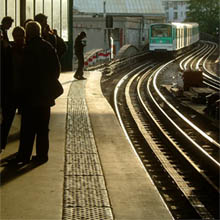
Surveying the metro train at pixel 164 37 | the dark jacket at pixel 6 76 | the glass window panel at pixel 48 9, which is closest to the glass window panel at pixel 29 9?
the glass window panel at pixel 48 9

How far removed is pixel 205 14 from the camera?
349 feet

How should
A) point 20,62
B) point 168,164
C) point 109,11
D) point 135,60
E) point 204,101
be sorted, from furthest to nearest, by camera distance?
point 109,11, point 135,60, point 204,101, point 168,164, point 20,62

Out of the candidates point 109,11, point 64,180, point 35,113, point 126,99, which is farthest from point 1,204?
point 109,11

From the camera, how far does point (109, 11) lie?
293ft

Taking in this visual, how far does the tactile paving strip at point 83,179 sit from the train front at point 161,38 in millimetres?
31312

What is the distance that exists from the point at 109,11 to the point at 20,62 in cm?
8301

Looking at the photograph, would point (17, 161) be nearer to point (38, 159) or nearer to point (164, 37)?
point (38, 159)

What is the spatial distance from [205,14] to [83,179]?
336 feet

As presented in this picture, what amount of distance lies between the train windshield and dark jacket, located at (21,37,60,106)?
35191 mm

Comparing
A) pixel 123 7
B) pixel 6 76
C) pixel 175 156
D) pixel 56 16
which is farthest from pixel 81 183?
pixel 123 7

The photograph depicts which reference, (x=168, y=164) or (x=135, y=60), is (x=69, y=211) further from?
(x=135, y=60)

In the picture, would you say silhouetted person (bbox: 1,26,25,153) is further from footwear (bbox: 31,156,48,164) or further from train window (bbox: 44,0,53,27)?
train window (bbox: 44,0,53,27)

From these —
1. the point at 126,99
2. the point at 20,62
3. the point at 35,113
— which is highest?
the point at 20,62

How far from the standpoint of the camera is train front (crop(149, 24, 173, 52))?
42.2 m
